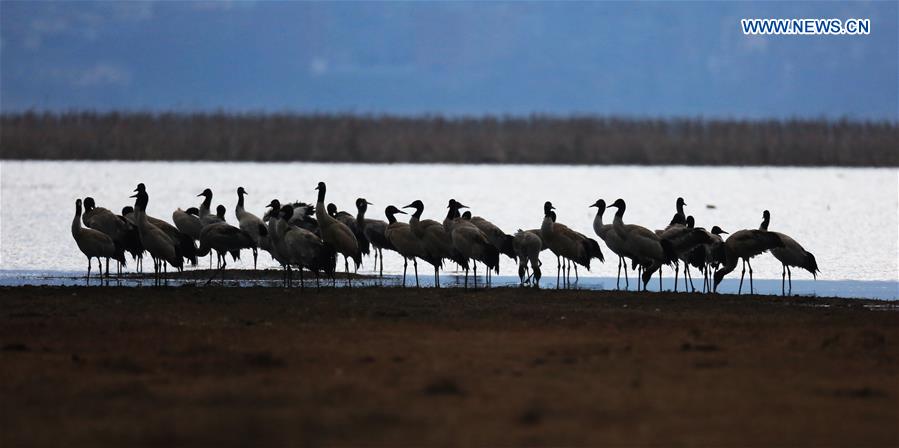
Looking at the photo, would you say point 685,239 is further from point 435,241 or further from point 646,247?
point 435,241

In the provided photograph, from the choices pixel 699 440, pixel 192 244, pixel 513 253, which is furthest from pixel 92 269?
pixel 699 440

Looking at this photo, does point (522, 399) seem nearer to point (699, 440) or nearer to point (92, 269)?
point (699, 440)

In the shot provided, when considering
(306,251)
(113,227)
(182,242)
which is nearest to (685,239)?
(306,251)

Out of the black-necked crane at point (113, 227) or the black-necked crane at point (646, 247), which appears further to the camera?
the black-necked crane at point (113, 227)

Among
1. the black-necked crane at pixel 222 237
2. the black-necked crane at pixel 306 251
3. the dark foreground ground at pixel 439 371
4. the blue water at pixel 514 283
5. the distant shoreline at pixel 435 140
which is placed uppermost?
the distant shoreline at pixel 435 140

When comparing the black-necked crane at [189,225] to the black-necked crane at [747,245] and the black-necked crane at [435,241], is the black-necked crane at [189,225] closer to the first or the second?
the black-necked crane at [435,241]

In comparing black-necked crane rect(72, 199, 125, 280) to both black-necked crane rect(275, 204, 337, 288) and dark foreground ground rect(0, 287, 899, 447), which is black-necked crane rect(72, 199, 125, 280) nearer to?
dark foreground ground rect(0, 287, 899, 447)

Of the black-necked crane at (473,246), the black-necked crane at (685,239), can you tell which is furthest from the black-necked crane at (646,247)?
the black-necked crane at (473,246)

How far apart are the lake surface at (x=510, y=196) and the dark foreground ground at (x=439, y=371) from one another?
22.2ft

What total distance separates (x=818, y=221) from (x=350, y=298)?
2588 cm

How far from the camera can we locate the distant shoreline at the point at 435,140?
7588cm

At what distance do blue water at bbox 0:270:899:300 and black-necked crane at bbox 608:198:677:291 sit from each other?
105 cm

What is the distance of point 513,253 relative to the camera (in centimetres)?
1986

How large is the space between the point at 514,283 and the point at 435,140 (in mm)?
64156
